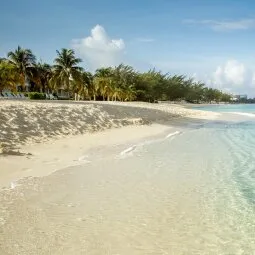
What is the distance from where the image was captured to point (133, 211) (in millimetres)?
7043

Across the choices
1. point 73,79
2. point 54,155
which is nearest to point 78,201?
point 54,155

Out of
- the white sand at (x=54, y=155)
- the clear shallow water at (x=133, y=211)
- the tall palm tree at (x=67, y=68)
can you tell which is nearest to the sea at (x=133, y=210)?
the clear shallow water at (x=133, y=211)

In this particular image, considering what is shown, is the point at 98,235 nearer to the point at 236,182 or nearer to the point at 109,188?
the point at 109,188

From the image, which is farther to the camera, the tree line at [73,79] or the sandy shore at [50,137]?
the tree line at [73,79]

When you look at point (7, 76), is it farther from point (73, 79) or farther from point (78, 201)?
point (78, 201)

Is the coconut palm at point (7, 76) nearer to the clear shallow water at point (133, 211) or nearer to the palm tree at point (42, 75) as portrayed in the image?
the palm tree at point (42, 75)

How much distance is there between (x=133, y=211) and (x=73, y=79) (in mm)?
58224

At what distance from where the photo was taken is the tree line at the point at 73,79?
6000 centimetres

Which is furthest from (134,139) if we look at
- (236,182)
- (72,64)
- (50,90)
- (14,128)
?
(50,90)

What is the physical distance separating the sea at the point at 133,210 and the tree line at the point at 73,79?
39.8 metres

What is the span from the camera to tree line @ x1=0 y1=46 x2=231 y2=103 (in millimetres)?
60000

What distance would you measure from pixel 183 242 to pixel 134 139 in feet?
46.0

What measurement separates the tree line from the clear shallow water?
131ft

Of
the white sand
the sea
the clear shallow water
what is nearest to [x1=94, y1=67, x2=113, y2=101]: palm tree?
the white sand
